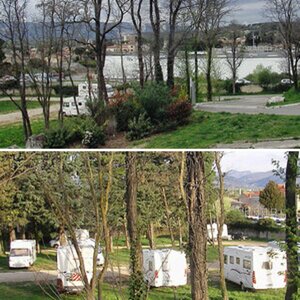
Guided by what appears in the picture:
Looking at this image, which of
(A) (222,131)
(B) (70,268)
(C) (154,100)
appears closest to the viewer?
(C) (154,100)

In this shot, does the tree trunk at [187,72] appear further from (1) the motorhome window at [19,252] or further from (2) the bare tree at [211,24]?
(1) the motorhome window at [19,252]

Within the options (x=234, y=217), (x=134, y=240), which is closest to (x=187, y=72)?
(x=234, y=217)

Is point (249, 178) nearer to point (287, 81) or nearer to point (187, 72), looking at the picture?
point (287, 81)

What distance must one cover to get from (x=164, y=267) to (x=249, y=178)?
2.24ft

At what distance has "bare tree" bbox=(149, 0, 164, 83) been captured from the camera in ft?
8.02

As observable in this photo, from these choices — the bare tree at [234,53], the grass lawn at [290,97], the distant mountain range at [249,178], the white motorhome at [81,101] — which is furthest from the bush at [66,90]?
the grass lawn at [290,97]

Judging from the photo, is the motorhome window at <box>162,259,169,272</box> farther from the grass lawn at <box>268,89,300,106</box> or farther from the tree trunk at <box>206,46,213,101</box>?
the grass lawn at <box>268,89,300,106</box>

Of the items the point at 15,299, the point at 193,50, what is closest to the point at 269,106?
the point at 193,50

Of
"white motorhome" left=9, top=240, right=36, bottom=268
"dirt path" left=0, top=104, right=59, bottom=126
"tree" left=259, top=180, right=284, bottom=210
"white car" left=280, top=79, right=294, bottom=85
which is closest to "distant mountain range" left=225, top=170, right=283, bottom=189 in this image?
"tree" left=259, top=180, right=284, bottom=210

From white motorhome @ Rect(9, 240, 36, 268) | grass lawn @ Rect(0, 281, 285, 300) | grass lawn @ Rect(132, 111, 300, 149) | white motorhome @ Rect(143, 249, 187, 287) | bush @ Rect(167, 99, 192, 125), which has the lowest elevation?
grass lawn @ Rect(0, 281, 285, 300)

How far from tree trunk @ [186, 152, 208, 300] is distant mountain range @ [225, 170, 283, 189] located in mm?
153

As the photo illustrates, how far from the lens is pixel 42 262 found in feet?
9.38

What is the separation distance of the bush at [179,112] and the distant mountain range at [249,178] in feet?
1.40

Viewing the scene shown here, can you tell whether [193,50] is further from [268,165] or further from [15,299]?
[15,299]
